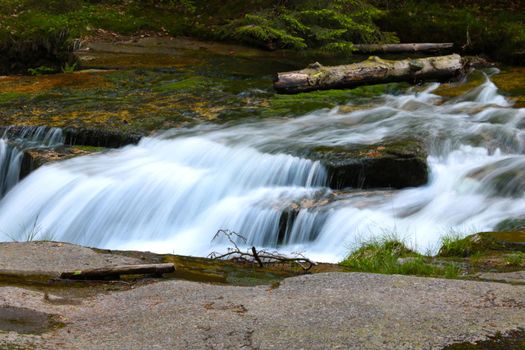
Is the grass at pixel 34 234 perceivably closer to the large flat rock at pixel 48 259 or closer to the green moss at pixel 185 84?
the large flat rock at pixel 48 259

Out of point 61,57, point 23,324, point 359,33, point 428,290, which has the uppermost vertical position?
point 359,33

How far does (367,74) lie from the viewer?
1438 centimetres

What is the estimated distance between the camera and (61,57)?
1631cm

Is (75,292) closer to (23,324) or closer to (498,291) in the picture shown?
(23,324)

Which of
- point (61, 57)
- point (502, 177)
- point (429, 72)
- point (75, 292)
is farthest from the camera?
point (61, 57)

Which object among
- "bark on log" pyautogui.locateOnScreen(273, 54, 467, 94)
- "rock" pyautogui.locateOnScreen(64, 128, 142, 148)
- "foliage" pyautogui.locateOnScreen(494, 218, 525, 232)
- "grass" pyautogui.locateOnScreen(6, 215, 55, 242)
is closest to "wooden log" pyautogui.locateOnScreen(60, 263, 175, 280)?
"grass" pyautogui.locateOnScreen(6, 215, 55, 242)

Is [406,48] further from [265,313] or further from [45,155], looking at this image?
[265,313]

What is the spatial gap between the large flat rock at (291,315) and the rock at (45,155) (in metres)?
5.60

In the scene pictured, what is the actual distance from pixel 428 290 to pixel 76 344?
95.5 inches

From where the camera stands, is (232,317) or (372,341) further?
(232,317)

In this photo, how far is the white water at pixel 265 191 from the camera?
8922 millimetres

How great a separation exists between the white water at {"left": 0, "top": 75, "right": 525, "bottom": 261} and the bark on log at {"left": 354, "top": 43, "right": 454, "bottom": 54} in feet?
18.0

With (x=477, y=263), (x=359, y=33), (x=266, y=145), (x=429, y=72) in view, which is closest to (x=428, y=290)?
(x=477, y=263)

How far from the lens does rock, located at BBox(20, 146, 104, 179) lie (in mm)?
10898
